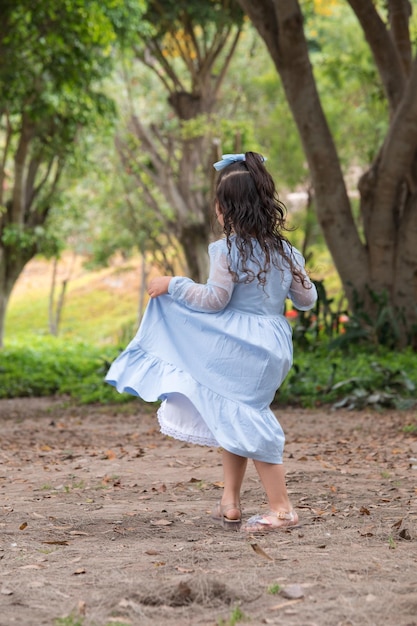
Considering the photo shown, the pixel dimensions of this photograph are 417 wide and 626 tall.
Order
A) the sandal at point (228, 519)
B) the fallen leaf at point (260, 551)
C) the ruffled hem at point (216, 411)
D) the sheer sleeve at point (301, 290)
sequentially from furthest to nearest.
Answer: the sheer sleeve at point (301, 290) → the sandal at point (228, 519) → the ruffled hem at point (216, 411) → the fallen leaf at point (260, 551)

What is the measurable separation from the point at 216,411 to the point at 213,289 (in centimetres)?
54

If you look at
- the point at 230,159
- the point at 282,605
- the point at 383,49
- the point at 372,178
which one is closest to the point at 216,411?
the point at 230,159

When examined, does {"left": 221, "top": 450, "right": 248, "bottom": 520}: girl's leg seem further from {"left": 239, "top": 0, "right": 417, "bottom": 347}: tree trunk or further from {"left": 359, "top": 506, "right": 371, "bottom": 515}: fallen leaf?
{"left": 239, "top": 0, "right": 417, "bottom": 347}: tree trunk

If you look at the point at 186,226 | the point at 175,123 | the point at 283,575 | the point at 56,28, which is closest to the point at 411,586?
the point at 283,575

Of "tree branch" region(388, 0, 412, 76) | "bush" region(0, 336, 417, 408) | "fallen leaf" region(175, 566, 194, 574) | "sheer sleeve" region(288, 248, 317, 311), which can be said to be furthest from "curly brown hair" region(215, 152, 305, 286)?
"tree branch" region(388, 0, 412, 76)

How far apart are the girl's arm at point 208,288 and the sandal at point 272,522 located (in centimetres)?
95

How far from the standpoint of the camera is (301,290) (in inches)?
174

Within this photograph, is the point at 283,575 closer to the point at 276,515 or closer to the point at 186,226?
the point at 276,515

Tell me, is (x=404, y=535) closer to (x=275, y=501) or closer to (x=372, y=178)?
(x=275, y=501)

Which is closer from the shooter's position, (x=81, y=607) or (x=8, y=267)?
(x=81, y=607)

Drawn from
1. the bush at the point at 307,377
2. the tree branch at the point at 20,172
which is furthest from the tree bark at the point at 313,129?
the tree branch at the point at 20,172

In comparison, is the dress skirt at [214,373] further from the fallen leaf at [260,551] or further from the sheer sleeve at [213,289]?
the fallen leaf at [260,551]

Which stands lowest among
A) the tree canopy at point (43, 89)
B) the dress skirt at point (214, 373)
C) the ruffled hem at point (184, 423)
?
the ruffled hem at point (184, 423)

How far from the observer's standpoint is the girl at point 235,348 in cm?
419
